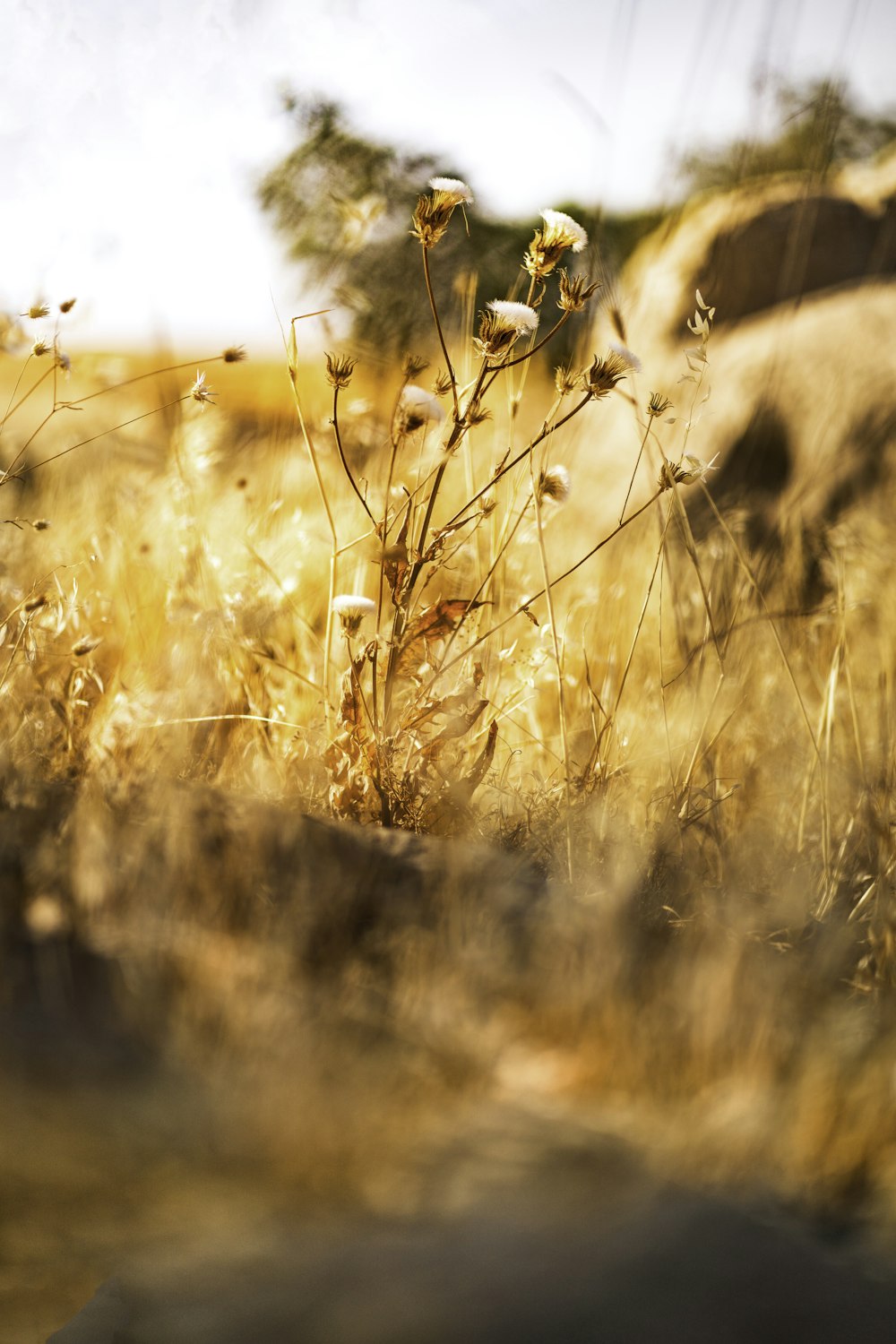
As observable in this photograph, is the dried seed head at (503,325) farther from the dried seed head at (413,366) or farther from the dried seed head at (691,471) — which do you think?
the dried seed head at (691,471)

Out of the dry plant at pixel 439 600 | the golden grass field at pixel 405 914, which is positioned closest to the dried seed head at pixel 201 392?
the golden grass field at pixel 405 914

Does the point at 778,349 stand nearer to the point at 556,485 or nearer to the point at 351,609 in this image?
the point at 556,485

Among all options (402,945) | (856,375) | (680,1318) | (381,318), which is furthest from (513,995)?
(856,375)

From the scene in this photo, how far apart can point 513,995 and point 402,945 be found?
0.36 ft

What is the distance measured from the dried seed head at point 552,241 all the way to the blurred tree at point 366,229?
17cm

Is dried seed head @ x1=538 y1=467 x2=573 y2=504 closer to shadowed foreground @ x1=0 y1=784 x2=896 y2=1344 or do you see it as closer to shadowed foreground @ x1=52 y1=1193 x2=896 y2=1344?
shadowed foreground @ x1=0 y1=784 x2=896 y2=1344

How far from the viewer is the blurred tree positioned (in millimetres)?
1504

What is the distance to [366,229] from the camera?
142 cm

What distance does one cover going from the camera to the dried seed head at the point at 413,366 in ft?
3.97

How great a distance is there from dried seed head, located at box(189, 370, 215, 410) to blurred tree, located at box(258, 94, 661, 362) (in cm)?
24

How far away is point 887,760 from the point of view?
52.9 inches

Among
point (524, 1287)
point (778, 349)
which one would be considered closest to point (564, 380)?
point (524, 1287)

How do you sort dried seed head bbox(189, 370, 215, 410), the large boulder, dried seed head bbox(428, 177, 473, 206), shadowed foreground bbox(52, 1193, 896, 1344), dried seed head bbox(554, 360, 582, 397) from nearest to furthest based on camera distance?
shadowed foreground bbox(52, 1193, 896, 1344)
dried seed head bbox(428, 177, 473, 206)
dried seed head bbox(554, 360, 582, 397)
dried seed head bbox(189, 370, 215, 410)
the large boulder

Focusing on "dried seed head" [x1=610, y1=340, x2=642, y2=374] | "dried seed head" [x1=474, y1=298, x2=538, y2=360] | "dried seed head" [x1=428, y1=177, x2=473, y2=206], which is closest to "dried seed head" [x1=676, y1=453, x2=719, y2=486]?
"dried seed head" [x1=610, y1=340, x2=642, y2=374]
